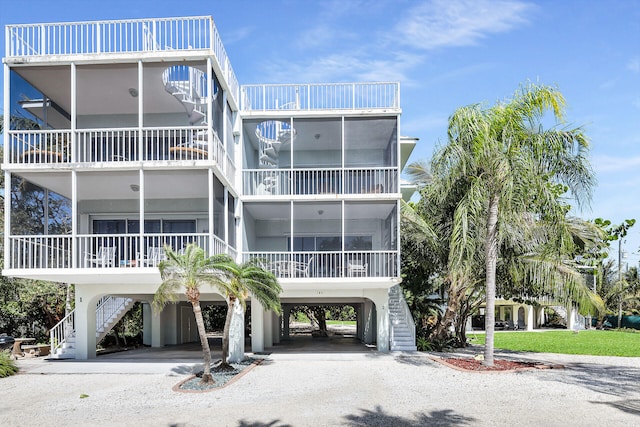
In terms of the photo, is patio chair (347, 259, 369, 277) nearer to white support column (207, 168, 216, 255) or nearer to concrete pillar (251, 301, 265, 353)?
concrete pillar (251, 301, 265, 353)

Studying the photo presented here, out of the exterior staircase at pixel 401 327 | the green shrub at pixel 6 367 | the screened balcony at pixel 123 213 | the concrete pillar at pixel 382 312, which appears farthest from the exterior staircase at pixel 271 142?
the green shrub at pixel 6 367

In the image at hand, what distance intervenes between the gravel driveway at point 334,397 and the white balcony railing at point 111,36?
813 cm

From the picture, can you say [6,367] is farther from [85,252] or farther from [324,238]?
[324,238]

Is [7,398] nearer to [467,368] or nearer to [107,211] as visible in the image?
[107,211]

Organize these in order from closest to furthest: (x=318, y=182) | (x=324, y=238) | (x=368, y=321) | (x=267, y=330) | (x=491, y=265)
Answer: (x=491, y=265), (x=318, y=182), (x=324, y=238), (x=267, y=330), (x=368, y=321)

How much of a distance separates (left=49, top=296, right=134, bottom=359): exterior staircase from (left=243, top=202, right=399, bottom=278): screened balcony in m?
4.98

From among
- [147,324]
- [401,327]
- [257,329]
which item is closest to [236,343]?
[257,329]

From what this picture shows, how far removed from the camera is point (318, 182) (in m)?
18.0

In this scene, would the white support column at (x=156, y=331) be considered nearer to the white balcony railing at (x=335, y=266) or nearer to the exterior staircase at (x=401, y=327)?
the white balcony railing at (x=335, y=266)

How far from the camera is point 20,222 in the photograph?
17219 millimetres

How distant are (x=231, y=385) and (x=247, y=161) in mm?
9106

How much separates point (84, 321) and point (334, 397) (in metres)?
9.43

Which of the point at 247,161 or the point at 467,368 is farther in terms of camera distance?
the point at 247,161

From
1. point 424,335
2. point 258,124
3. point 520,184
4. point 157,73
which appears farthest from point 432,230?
point 157,73
